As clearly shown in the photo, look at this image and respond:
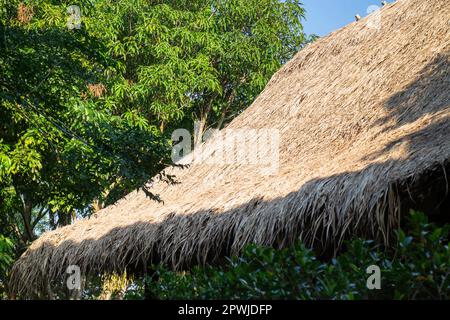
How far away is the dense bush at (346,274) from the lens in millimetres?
2973

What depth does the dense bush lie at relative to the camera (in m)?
2.97

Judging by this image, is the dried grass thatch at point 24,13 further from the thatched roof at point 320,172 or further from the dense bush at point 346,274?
the dense bush at point 346,274

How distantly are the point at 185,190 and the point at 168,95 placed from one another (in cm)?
675

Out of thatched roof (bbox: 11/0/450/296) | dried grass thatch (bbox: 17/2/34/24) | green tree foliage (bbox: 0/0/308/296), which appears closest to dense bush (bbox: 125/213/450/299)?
thatched roof (bbox: 11/0/450/296)

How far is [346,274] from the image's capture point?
10.4ft

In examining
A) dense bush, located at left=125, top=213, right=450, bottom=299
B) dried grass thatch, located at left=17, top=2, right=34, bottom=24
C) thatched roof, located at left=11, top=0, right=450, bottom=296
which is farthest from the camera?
dried grass thatch, located at left=17, top=2, right=34, bottom=24

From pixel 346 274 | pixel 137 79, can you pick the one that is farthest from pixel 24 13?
pixel 346 274

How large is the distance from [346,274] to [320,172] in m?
2.55

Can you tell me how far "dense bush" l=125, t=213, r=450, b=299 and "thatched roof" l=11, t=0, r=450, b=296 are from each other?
4.43 feet

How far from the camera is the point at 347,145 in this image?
21.4 ft

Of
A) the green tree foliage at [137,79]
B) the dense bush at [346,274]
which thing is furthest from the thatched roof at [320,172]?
the green tree foliage at [137,79]

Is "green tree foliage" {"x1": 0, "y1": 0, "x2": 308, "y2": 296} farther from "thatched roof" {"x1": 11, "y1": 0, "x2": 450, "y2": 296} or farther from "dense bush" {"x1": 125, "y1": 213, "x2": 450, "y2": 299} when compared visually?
"dense bush" {"x1": 125, "y1": 213, "x2": 450, "y2": 299}

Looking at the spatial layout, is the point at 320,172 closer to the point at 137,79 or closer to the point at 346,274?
the point at 346,274

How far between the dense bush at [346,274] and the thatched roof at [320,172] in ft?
4.43
